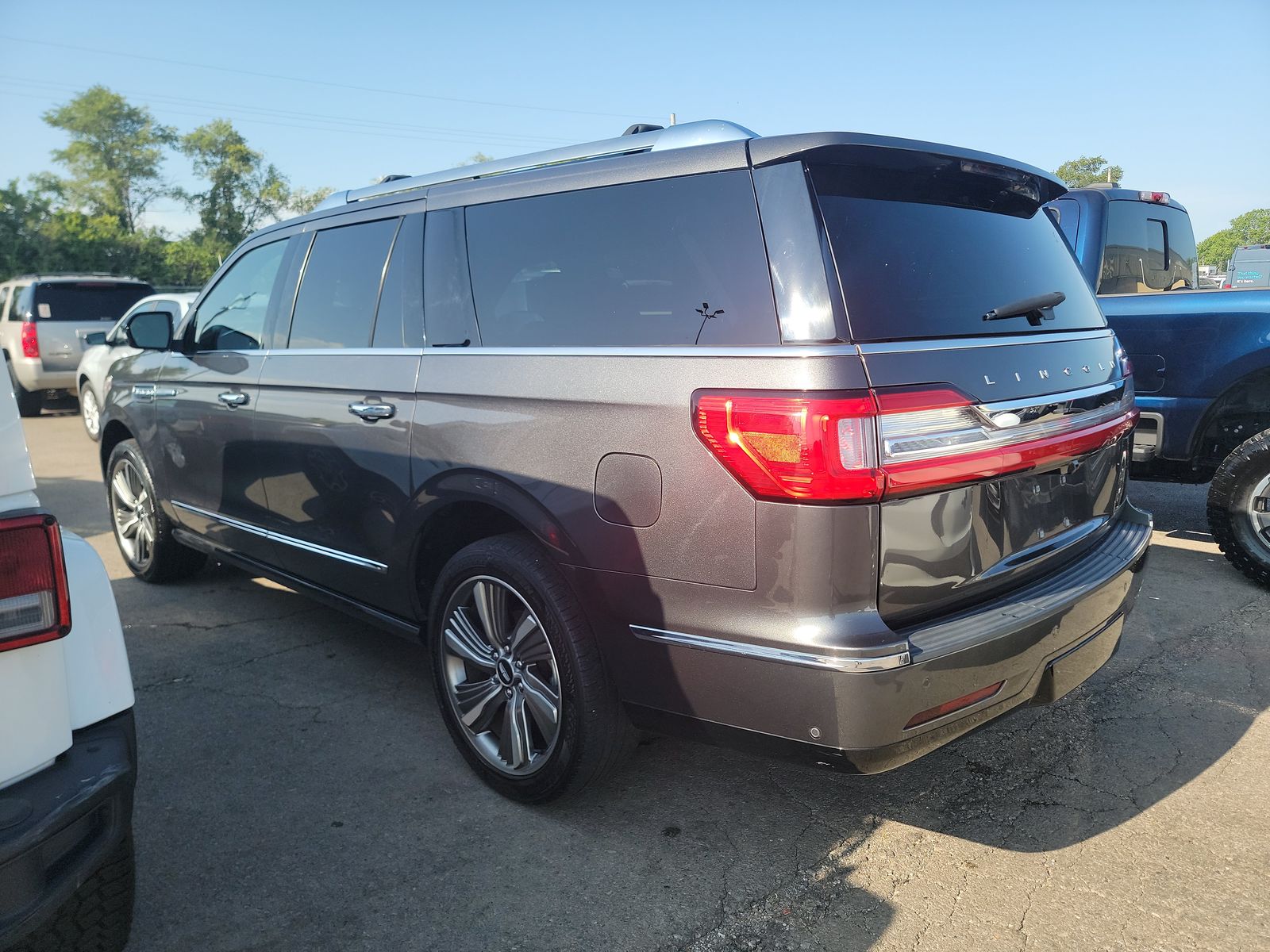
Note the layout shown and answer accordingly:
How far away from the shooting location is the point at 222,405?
4.19 meters

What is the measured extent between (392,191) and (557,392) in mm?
1419

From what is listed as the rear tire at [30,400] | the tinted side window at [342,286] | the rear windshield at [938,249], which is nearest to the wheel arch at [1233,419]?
the rear windshield at [938,249]

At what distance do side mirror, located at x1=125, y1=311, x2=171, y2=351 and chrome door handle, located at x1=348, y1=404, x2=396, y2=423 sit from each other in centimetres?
179

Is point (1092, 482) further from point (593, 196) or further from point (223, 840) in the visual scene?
point (223, 840)

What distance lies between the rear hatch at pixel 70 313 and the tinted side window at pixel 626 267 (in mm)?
11872

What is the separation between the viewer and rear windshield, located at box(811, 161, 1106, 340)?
2299 millimetres

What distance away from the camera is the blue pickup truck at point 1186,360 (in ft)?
16.2

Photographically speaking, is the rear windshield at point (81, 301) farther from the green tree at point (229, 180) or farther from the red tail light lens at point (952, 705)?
the green tree at point (229, 180)

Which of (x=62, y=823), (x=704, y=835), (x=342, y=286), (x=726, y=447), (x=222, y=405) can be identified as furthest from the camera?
(x=222, y=405)

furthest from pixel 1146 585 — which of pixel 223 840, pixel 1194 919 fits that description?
pixel 223 840

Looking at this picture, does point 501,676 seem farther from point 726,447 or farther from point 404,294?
point 404,294

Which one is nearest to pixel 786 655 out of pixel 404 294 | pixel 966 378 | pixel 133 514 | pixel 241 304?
pixel 966 378

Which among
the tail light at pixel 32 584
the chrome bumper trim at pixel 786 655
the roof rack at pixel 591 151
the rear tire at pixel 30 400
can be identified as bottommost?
the chrome bumper trim at pixel 786 655

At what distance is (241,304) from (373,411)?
1.47 meters
